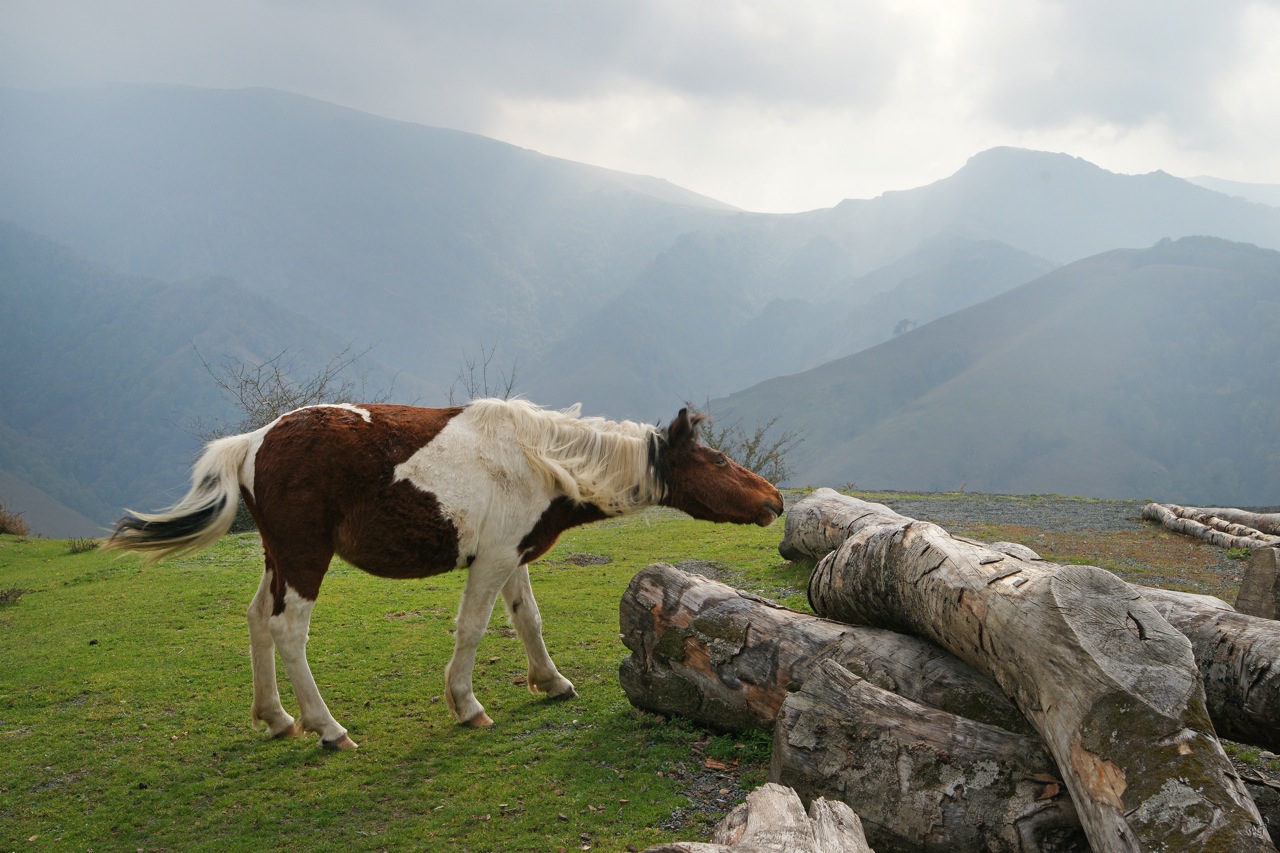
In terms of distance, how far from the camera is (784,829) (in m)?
3.05

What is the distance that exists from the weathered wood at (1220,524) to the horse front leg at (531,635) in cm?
1318

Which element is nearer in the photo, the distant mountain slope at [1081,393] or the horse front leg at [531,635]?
the horse front leg at [531,635]

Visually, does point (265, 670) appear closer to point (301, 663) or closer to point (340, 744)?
point (301, 663)

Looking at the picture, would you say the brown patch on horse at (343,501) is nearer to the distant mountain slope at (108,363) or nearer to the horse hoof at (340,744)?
the horse hoof at (340,744)

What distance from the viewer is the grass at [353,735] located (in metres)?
4.50

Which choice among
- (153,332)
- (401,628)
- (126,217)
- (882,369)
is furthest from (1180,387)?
(126,217)

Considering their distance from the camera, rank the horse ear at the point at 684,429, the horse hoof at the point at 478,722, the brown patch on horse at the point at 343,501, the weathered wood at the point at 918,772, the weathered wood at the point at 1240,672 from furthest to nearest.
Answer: the horse ear at the point at 684,429 → the horse hoof at the point at 478,722 → the brown patch on horse at the point at 343,501 → the weathered wood at the point at 1240,672 → the weathered wood at the point at 918,772

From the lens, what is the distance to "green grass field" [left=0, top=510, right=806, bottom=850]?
14.8ft

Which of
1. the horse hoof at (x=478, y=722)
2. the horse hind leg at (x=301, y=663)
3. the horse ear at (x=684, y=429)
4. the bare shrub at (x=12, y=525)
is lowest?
the bare shrub at (x=12, y=525)

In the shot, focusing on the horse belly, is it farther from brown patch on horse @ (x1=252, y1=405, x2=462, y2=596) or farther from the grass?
the grass

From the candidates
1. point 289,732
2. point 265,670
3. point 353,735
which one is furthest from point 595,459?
point 289,732

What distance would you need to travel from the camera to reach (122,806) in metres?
4.85

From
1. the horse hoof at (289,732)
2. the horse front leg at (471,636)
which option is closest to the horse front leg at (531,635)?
the horse front leg at (471,636)

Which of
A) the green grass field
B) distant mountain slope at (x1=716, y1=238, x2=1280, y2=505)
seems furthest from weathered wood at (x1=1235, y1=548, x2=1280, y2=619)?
distant mountain slope at (x1=716, y1=238, x2=1280, y2=505)
